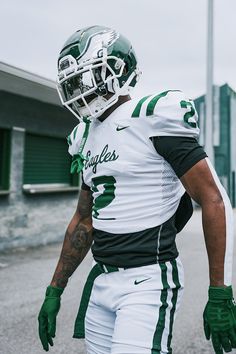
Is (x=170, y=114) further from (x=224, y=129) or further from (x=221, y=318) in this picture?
(x=224, y=129)

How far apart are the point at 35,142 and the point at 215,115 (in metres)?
14.2

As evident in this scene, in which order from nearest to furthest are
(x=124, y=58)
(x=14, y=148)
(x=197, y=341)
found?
(x=124, y=58), (x=197, y=341), (x=14, y=148)

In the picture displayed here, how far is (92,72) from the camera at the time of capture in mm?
1793

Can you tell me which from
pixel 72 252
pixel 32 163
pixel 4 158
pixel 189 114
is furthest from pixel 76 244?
pixel 32 163

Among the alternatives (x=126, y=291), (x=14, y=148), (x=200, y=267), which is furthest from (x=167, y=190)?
(x=14, y=148)

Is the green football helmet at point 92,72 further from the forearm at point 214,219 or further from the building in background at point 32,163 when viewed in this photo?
the building in background at point 32,163

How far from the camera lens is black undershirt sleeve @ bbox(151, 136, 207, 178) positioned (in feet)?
5.19

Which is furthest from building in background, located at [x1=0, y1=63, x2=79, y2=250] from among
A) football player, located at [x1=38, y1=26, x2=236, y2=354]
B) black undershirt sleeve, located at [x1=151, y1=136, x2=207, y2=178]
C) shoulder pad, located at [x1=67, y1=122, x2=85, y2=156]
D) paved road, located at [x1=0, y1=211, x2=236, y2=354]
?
black undershirt sleeve, located at [x1=151, y1=136, x2=207, y2=178]

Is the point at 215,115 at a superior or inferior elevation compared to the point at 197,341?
superior

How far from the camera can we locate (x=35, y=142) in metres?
8.96

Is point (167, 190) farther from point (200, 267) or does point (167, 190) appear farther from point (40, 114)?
point (40, 114)

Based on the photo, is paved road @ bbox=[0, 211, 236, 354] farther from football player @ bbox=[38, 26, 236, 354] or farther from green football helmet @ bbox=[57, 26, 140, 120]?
green football helmet @ bbox=[57, 26, 140, 120]

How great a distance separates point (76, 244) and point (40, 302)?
2.96m

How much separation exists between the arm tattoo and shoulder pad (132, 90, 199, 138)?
66 centimetres
